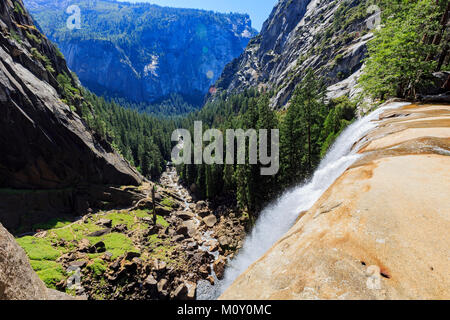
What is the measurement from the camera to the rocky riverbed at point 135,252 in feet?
69.5

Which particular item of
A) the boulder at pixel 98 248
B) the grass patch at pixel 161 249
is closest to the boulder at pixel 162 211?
the grass patch at pixel 161 249

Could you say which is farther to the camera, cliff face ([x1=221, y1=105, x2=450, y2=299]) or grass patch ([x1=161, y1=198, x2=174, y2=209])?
grass patch ([x1=161, y1=198, x2=174, y2=209])

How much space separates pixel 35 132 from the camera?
110ft

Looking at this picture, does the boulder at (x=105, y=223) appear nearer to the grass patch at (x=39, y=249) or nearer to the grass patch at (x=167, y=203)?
the grass patch at (x=39, y=249)

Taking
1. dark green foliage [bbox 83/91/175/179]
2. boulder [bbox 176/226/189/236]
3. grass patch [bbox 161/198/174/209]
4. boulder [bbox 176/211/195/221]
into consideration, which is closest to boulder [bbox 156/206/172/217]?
grass patch [bbox 161/198/174/209]

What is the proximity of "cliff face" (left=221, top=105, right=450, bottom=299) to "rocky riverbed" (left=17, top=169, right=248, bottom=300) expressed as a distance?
72.7 feet

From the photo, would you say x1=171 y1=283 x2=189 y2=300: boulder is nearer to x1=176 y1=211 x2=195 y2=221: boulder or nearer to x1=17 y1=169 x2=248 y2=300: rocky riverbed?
x1=17 y1=169 x2=248 y2=300: rocky riverbed

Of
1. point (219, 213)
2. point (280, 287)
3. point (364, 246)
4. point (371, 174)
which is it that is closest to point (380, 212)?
point (364, 246)

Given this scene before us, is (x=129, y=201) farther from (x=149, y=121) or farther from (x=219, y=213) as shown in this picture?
(x=149, y=121)

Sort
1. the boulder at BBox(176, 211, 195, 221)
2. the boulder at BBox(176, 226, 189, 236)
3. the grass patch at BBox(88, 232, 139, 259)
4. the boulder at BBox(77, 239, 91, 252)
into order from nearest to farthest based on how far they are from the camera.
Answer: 1. the boulder at BBox(77, 239, 91, 252)
2. the grass patch at BBox(88, 232, 139, 259)
3. the boulder at BBox(176, 226, 189, 236)
4. the boulder at BBox(176, 211, 195, 221)

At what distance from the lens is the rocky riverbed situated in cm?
2119

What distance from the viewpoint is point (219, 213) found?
42.2 m

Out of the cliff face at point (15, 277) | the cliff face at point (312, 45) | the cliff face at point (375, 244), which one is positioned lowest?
the cliff face at point (15, 277)

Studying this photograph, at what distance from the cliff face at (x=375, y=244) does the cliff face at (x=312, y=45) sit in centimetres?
5026
